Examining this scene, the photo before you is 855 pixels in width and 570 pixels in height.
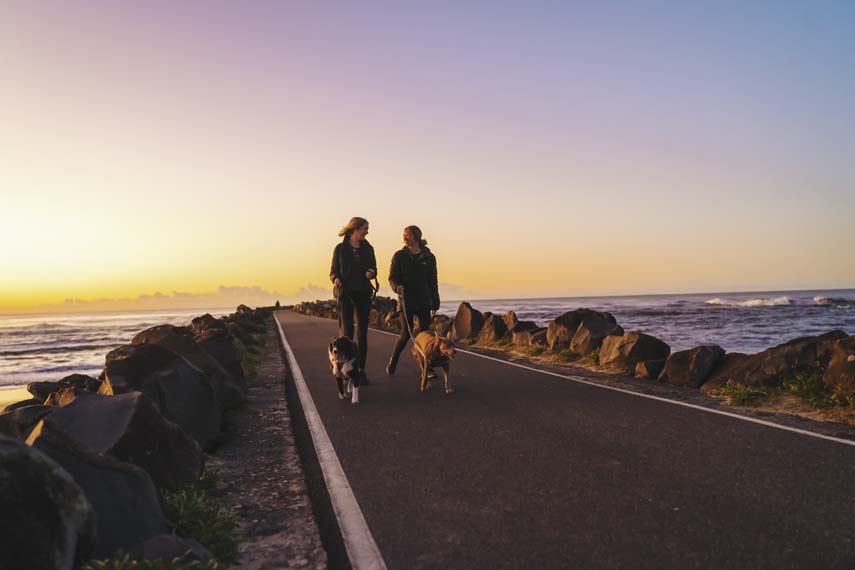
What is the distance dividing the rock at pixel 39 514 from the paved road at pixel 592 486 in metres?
1.68

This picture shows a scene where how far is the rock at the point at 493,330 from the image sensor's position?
Answer: 61.5ft

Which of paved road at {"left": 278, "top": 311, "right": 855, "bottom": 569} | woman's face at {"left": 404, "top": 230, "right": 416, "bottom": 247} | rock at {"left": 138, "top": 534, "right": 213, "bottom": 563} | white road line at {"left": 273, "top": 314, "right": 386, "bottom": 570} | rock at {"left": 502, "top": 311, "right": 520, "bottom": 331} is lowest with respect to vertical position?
white road line at {"left": 273, "top": 314, "right": 386, "bottom": 570}

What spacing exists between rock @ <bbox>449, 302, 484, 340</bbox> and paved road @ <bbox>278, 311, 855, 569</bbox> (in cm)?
1248

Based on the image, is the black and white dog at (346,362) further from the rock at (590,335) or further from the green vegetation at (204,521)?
the rock at (590,335)

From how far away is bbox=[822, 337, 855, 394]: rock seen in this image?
24.7 feet

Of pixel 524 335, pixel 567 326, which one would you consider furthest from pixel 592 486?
pixel 524 335

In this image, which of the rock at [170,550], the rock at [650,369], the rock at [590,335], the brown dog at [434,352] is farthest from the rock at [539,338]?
the rock at [170,550]

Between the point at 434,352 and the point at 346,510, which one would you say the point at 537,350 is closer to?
the point at 434,352

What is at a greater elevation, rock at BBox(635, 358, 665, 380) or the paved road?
rock at BBox(635, 358, 665, 380)

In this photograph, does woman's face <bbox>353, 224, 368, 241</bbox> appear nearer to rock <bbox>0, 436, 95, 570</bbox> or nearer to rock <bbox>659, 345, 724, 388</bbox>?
rock <bbox>659, 345, 724, 388</bbox>

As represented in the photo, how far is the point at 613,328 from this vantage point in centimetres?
1392

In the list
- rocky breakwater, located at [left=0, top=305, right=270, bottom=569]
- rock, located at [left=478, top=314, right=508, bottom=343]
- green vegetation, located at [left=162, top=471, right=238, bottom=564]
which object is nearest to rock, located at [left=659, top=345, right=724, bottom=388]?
rocky breakwater, located at [left=0, top=305, right=270, bottom=569]

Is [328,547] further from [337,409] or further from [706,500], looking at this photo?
[337,409]

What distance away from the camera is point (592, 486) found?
4.58 meters
